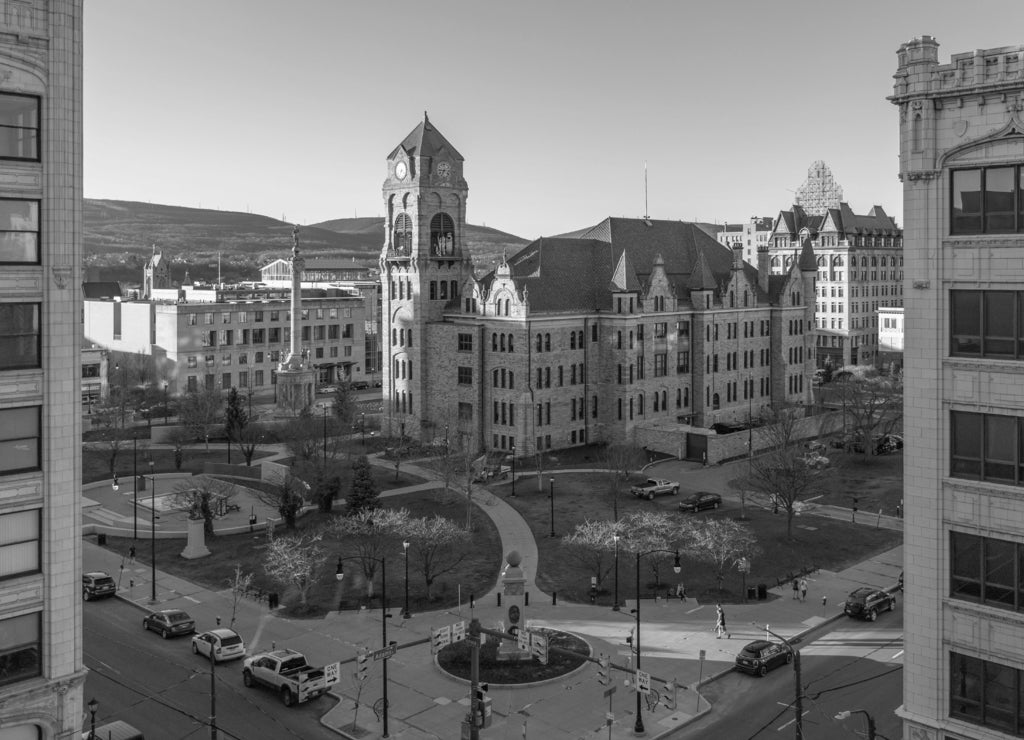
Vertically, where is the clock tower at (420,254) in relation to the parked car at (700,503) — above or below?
above

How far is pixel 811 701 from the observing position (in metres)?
35.4

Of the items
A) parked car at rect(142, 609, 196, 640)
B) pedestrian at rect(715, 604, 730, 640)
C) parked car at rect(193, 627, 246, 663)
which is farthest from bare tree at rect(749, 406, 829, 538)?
parked car at rect(142, 609, 196, 640)

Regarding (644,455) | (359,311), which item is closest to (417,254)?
(644,455)

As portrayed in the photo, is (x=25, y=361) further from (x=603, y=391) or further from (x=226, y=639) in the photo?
(x=603, y=391)

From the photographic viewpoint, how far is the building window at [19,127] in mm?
20828

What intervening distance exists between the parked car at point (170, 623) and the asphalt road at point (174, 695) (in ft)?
1.05

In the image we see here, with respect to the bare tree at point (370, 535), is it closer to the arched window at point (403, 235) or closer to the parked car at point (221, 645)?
the parked car at point (221, 645)

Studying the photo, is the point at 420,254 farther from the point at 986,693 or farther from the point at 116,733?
the point at 986,693

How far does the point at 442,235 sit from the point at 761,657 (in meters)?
57.4

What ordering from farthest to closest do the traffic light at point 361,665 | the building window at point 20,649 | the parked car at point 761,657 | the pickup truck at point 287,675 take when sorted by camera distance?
the parked car at point 761,657
the pickup truck at point 287,675
the traffic light at point 361,665
the building window at point 20,649

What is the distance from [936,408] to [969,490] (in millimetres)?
1961

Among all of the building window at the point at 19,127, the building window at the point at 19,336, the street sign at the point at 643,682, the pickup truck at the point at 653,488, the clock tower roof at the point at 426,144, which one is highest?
the clock tower roof at the point at 426,144

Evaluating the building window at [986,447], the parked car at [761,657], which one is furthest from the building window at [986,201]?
the parked car at [761,657]

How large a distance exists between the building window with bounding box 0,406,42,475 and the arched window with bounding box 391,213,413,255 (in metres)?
67.1
